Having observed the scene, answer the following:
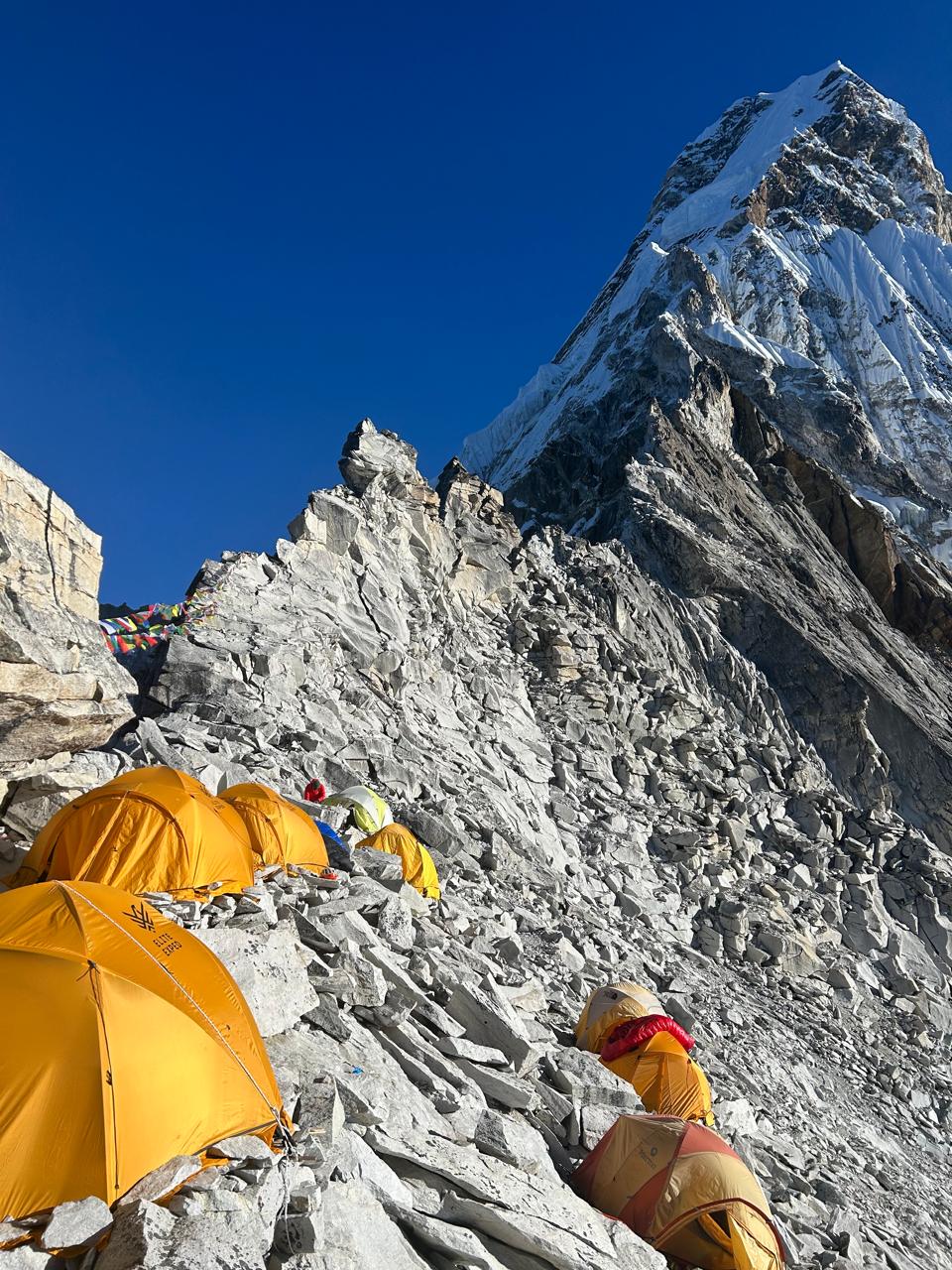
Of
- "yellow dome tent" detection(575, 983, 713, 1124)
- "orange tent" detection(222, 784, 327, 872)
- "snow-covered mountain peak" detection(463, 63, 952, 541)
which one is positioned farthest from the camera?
"snow-covered mountain peak" detection(463, 63, 952, 541)

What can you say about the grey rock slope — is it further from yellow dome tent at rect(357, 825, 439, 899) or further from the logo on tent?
the logo on tent

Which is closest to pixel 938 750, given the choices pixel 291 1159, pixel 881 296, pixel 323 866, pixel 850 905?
pixel 850 905

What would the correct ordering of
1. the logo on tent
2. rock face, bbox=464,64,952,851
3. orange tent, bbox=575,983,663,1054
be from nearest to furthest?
the logo on tent < orange tent, bbox=575,983,663,1054 < rock face, bbox=464,64,952,851

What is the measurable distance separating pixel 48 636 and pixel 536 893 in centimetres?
1075

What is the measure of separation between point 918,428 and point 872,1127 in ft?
233

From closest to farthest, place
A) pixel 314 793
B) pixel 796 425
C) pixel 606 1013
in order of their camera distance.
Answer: pixel 606 1013
pixel 314 793
pixel 796 425

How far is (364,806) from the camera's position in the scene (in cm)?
1414

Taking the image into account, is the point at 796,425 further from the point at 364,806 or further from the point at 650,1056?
the point at 650,1056

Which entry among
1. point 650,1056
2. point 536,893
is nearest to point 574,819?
point 536,893

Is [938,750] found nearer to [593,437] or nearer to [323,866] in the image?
[323,866]

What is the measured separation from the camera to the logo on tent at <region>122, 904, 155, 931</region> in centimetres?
552

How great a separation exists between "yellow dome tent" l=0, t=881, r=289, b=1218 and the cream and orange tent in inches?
128

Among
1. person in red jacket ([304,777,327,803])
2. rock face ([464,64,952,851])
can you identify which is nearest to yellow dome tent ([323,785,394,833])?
person in red jacket ([304,777,327,803])

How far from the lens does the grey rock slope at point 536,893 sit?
5801 millimetres
